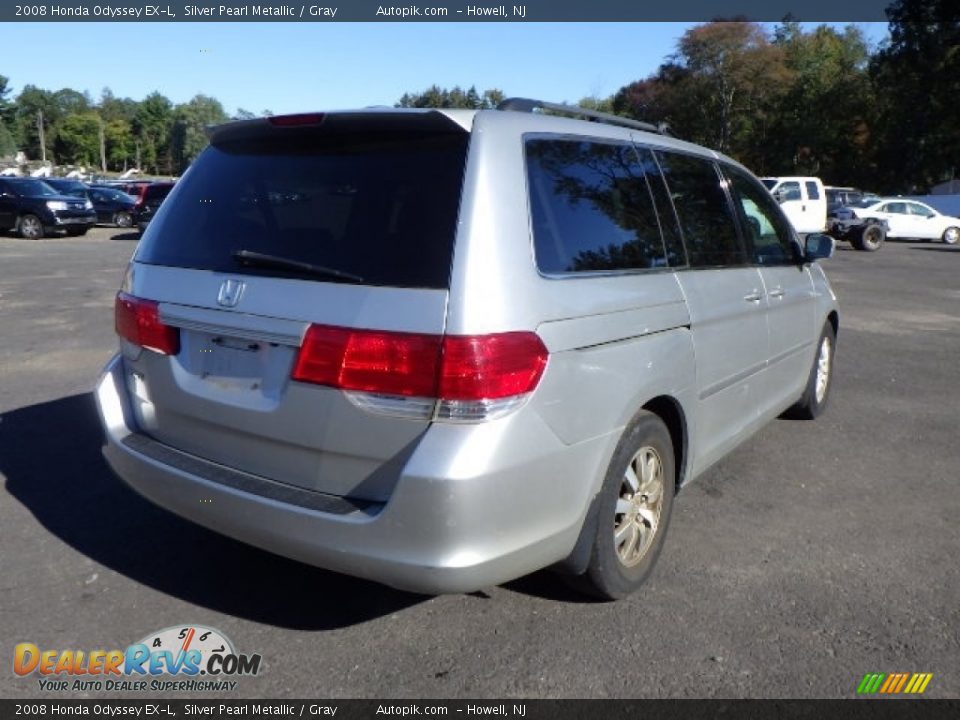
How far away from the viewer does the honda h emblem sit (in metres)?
2.85

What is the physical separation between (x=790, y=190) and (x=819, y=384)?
21.2 metres

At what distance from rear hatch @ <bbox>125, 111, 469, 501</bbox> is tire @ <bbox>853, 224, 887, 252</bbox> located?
25713 millimetres

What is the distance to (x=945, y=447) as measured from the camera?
541 centimetres

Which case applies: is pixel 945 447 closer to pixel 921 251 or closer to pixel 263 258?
pixel 263 258

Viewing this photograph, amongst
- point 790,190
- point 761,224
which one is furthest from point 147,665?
point 790,190

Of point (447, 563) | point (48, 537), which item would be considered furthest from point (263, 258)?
point (48, 537)

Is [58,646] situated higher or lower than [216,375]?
lower

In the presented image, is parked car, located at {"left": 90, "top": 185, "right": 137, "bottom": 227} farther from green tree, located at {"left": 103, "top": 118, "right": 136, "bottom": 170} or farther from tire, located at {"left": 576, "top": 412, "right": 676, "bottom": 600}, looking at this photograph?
green tree, located at {"left": 103, "top": 118, "right": 136, "bottom": 170}

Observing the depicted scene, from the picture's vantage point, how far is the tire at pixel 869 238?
83.4 feet

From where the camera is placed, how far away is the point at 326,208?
2.91 metres

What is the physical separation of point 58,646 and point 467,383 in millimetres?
1816

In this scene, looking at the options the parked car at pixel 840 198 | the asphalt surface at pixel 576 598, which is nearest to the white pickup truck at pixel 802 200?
the parked car at pixel 840 198

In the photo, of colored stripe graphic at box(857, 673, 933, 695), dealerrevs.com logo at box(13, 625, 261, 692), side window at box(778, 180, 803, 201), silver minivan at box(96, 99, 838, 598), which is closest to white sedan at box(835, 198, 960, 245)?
side window at box(778, 180, 803, 201)

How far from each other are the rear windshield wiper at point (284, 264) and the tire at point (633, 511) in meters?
1.20
